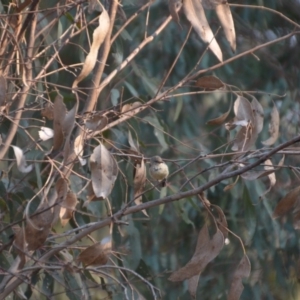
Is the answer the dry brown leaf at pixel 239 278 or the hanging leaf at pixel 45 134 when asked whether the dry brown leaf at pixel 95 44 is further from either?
the dry brown leaf at pixel 239 278

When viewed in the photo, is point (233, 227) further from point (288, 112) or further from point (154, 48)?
point (154, 48)

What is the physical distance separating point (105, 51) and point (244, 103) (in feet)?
1.03

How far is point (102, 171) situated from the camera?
1008 millimetres

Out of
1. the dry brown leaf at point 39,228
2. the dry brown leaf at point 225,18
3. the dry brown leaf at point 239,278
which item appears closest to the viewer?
the dry brown leaf at point 39,228

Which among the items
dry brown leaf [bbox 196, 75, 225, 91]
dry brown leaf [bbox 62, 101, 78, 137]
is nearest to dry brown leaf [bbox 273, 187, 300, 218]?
dry brown leaf [bbox 196, 75, 225, 91]

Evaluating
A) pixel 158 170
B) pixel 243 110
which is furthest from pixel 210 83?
pixel 158 170

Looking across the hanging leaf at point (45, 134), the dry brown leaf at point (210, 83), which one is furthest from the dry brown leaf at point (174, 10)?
the hanging leaf at point (45, 134)

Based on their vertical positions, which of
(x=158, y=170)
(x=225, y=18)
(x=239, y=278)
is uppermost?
(x=225, y=18)

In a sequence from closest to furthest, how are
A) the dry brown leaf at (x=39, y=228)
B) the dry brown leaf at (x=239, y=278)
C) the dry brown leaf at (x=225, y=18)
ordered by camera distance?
the dry brown leaf at (x=39, y=228), the dry brown leaf at (x=239, y=278), the dry brown leaf at (x=225, y=18)

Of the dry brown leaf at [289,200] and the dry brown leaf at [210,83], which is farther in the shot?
the dry brown leaf at [210,83]

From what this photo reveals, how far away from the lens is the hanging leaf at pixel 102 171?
100 cm

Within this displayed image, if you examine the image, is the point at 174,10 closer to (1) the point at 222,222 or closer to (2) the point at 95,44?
(2) the point at 95,44

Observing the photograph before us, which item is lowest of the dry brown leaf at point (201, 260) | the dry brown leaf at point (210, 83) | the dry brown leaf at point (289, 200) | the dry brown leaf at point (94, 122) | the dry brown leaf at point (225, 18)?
the dry brown leaf at point (201, 260)

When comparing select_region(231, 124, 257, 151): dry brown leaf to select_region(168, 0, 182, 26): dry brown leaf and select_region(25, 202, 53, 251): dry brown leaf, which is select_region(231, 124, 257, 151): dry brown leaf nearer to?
select_region(168, 0, 182, 26): dry brown leaf
